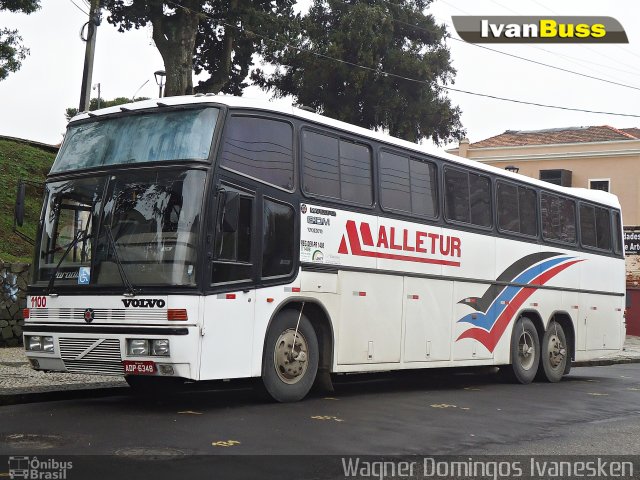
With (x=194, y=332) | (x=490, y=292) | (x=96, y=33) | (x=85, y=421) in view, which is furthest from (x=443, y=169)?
(x=96, y=33)

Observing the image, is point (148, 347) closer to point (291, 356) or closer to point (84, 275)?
point (84, 275)

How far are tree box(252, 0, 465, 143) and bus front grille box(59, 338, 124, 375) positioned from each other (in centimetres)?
3129

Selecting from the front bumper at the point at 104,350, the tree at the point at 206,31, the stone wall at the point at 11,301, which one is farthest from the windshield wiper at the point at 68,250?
the tree at the point at 206,31

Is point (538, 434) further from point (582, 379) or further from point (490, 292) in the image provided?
point (582, 379)

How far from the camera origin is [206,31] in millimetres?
34156

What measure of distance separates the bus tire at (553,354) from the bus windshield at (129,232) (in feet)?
30.0

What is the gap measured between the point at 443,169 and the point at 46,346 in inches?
264

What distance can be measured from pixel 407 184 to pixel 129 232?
481cm

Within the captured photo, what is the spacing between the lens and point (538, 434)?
9.52 metres

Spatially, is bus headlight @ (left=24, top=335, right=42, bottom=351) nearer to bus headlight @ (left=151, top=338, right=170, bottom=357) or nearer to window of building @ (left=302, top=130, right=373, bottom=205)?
bus headlight @ (left=151, top=338, right=170, bottom=357)

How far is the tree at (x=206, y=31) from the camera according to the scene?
29.7m

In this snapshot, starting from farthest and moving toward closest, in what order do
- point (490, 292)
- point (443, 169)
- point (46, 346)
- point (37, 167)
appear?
point (37, 167) → point (490, 292) → point (443, 169) → point (46, 346)

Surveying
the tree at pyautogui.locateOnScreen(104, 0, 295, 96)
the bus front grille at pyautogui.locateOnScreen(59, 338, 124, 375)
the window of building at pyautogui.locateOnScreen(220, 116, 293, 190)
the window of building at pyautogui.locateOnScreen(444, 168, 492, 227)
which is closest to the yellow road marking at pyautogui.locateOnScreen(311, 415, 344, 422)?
the bus front grille at pyautogui.locateOnScreen(59, 338, 124, 375)

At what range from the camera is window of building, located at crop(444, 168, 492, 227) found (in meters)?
14.5
